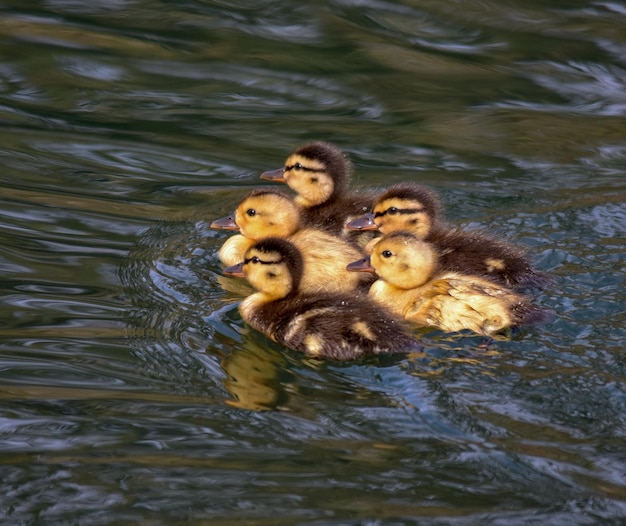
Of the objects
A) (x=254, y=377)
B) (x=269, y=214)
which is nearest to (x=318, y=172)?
(x=269, y=214)

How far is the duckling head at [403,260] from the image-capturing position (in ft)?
16.7

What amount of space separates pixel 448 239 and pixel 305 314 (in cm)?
93

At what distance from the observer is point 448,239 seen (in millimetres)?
5445

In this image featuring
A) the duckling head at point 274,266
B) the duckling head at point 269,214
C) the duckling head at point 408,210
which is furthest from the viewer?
the duckling head at point 269,214

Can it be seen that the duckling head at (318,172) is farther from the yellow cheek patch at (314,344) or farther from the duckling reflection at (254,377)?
the yellow cheek patch at (314,344)

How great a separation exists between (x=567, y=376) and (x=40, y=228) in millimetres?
2956

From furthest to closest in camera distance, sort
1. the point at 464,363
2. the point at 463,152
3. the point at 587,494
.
A: 1. the point at 463,152
2. the point at 464,363
3. the point at 587,494

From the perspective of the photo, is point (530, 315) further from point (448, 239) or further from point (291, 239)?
point (291, 239)

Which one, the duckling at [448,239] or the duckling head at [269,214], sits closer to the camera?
the duckling at [448,239]

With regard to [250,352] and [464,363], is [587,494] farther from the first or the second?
[250,352]

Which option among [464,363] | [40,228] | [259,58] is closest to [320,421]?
[464,363]

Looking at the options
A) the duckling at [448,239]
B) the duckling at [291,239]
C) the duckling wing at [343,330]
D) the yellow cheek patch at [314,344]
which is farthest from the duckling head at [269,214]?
the yellow cheek patch at [314,344]

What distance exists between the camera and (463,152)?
23.7 ft

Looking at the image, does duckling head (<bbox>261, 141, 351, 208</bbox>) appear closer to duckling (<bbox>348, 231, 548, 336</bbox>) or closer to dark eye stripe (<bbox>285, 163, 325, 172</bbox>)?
dark eye stripe (<bbox>285, 163, 325, 172</bbox>)
